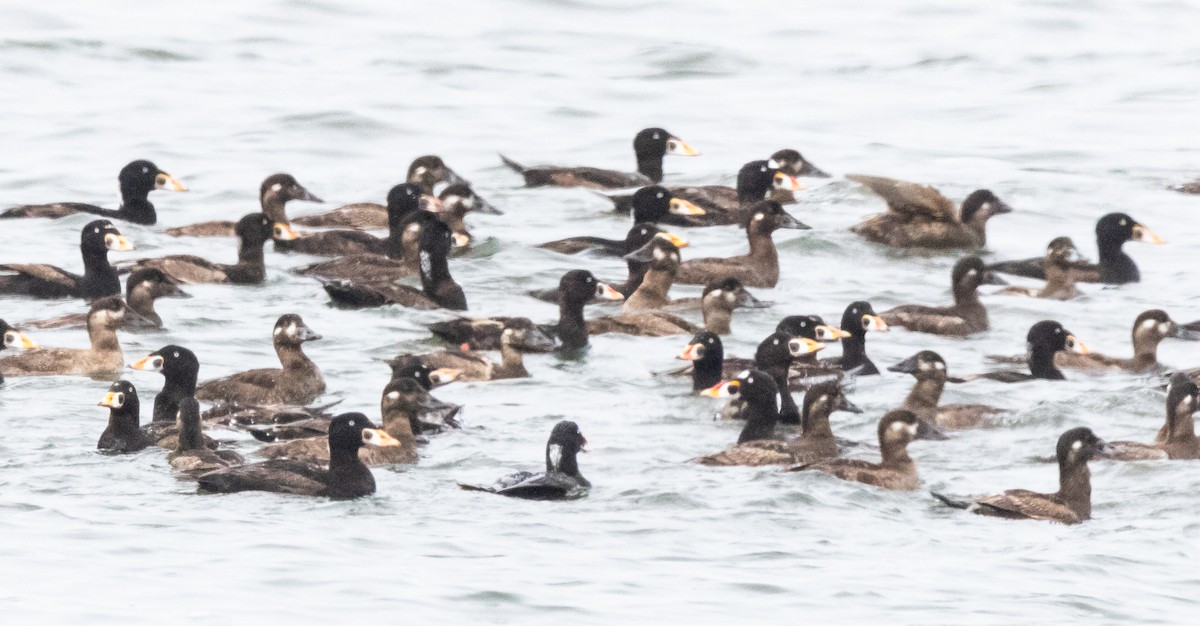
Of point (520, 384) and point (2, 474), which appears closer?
point (2, 474)

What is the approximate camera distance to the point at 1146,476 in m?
15.1

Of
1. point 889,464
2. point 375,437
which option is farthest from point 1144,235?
point 375,437

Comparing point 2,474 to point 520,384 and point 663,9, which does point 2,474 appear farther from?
point 663,9

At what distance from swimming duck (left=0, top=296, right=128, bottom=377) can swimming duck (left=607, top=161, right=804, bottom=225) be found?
320 inches

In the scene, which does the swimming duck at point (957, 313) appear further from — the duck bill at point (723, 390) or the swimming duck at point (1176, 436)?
the swimming duck at point (1176, 436)

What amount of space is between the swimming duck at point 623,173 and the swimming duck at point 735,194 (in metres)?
0.95

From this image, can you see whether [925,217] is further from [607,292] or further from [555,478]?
[555,478]

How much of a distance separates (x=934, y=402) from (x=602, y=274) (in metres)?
6.31

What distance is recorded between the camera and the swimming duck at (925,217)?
78.6 feet

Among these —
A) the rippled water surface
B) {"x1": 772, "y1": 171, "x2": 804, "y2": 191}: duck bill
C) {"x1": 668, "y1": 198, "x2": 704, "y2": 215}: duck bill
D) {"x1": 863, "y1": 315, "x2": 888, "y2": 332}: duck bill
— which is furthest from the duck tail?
{"x1": 772, "y1": 171, "x2": 804, "y2": 191}: duck bill

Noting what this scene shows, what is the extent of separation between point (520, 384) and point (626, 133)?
1398 centimetres

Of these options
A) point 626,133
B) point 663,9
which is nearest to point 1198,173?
point 626,133

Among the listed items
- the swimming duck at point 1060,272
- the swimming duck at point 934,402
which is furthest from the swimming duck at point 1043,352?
the swimming duck at point 1060,272

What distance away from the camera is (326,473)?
14148mm
